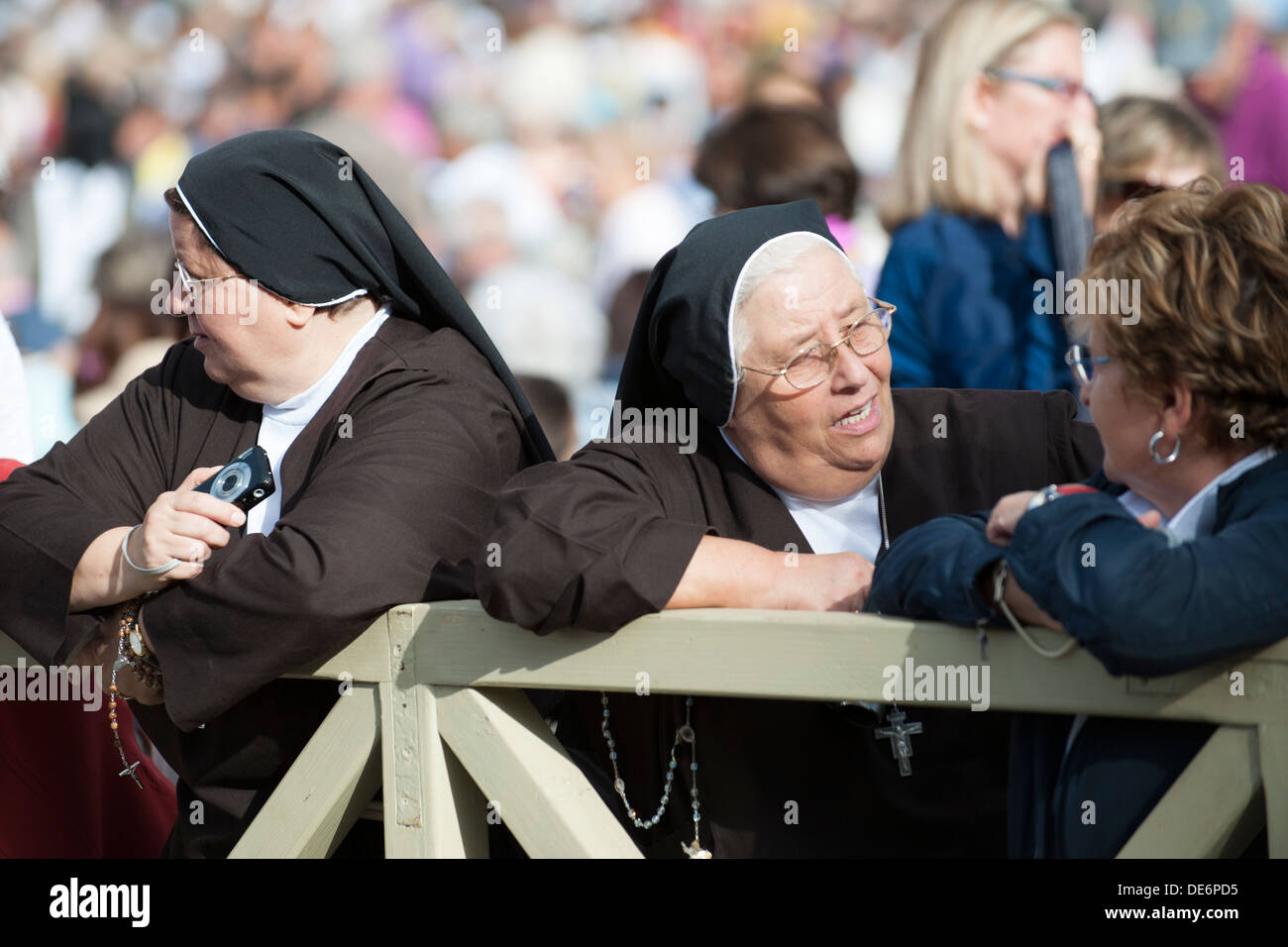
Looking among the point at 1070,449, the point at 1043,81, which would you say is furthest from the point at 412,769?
the point at 1043,81

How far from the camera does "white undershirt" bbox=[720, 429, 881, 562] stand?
119 inches

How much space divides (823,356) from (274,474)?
3.74 feet

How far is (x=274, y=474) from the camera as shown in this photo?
10.3 feet

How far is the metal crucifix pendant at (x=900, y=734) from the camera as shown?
2.62m

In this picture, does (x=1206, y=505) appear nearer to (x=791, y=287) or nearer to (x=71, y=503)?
(x=791, y=287)

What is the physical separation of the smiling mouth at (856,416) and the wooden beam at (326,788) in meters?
1.02

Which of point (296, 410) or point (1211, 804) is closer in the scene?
point (1211, 804)

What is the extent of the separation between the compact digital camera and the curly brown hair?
4.85 ft

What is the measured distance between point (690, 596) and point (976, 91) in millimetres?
2585

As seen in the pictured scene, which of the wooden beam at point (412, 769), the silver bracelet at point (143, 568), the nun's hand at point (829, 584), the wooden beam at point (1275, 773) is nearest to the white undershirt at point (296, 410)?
the silver bracelet at point (143, 568)

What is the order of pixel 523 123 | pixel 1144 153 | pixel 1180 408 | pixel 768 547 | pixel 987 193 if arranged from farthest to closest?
1. pixel 523 123
2. pixel 987 193
3. pixel 1144 153
4. pixel 768 547
5. pixel 1180 408

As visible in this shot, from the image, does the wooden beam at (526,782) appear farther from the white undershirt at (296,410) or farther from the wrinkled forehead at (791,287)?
the wrinkled forehead at (791,287)
